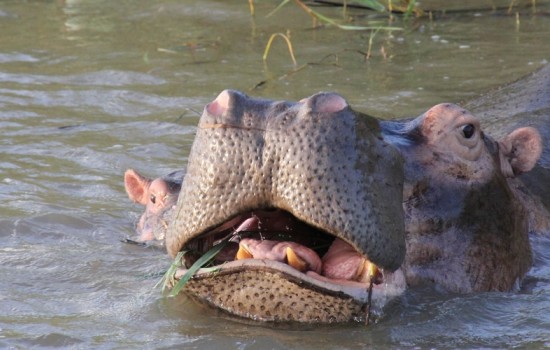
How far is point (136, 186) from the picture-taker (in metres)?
6.41

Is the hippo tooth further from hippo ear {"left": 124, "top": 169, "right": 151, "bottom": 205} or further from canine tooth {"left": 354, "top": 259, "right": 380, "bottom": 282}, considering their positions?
hippo ear {"left": 124, "top": 169, "right": 151, "bottom": 205}

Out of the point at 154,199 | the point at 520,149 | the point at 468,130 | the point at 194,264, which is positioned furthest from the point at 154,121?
the point at 194,264

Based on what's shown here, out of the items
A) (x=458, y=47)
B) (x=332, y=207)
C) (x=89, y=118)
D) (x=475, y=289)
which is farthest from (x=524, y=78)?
(x=332, y=207)

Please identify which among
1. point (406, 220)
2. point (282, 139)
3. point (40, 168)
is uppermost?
point (282, 139)

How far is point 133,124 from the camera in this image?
8.09 m

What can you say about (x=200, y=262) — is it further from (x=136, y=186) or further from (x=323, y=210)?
(x=136, y=186)

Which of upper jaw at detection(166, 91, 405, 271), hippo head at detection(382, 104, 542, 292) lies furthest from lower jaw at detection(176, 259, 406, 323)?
hippo head at detection(382, 104, 542, 292)

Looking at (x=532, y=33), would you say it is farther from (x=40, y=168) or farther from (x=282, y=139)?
(x=282, y=139)

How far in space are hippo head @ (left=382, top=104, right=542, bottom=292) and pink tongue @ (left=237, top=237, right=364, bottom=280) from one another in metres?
0.39

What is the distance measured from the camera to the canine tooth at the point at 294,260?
3.97m

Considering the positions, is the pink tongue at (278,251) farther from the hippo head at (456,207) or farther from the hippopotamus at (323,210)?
the hippo head at (456,207)

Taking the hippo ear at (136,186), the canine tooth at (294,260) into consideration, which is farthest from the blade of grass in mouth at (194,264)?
the hippo ear at (136,186)

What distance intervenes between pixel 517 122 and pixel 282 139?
10.0 feet

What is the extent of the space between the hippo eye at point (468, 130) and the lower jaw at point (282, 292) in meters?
0.77
